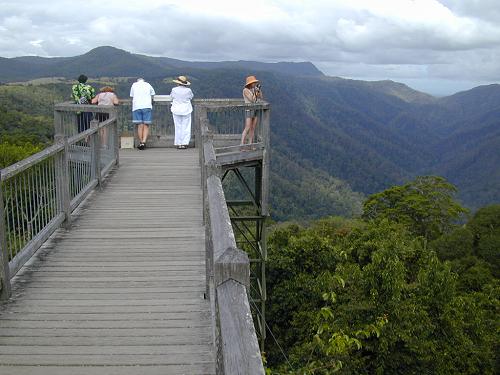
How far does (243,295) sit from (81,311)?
2890 mm

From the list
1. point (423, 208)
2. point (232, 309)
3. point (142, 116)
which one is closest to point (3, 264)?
point (232, 309)

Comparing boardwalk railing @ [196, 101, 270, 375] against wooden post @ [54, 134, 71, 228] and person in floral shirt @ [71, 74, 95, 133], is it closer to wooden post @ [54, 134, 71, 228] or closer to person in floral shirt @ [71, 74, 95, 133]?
wooden post @ [54, 134, 71, 228]

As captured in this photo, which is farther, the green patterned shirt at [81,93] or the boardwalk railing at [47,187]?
the green patterned shirt at [81,93]

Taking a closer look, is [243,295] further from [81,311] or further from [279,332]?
[279,332]

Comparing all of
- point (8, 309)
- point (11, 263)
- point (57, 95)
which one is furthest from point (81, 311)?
point (57, 95)

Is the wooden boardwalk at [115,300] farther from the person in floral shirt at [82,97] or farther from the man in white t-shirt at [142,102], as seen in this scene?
the man in white t-shirt at [142,102]

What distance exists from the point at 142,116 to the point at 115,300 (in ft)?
29.9

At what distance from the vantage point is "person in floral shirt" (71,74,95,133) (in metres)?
12.6

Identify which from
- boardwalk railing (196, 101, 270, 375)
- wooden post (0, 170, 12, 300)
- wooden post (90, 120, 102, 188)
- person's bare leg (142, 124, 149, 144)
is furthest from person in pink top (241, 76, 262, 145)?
boardwalk railing (196, 101, 270, 375)

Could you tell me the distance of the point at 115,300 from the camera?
4918 millimetres

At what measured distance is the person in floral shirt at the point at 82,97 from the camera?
12570 mm

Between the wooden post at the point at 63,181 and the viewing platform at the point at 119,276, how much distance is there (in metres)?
0.02

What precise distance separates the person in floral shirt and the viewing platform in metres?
2.90

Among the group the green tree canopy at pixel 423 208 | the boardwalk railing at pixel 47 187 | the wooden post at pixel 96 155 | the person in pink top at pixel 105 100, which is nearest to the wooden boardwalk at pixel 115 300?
the boardwalk railing at pixel 47 187
